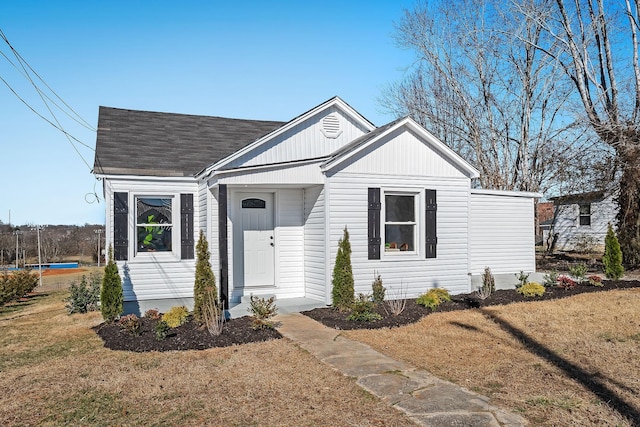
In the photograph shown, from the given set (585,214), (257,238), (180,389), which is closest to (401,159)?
(257,238)

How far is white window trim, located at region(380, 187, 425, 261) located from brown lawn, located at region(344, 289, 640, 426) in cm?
199

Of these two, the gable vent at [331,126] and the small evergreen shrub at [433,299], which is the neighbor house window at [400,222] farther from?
the gable vent at [331,126]

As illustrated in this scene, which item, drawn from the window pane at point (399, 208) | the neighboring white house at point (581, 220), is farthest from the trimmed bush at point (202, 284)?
the neighboring white house at point (581, 220)

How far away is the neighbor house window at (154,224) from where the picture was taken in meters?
11.0

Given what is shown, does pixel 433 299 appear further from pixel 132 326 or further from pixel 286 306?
pixel 132 326

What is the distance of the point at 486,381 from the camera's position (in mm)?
5391

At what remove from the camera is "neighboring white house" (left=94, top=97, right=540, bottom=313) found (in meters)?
10.4

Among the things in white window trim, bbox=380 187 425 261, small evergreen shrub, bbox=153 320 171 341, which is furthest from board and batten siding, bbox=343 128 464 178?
small evergreen shrub, bbox=153 320 171 341

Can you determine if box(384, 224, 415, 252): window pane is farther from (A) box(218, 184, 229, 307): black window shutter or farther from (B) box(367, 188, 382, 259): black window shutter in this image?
(A) box(218, 184, 229, 307): black window shutter

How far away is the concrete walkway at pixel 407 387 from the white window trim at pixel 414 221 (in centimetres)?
350

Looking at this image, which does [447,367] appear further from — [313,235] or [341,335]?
[313,235]

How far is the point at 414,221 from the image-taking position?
11.2 metres

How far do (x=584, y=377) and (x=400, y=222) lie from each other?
19.4ft

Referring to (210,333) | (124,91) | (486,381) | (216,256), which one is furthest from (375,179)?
(124,91)
